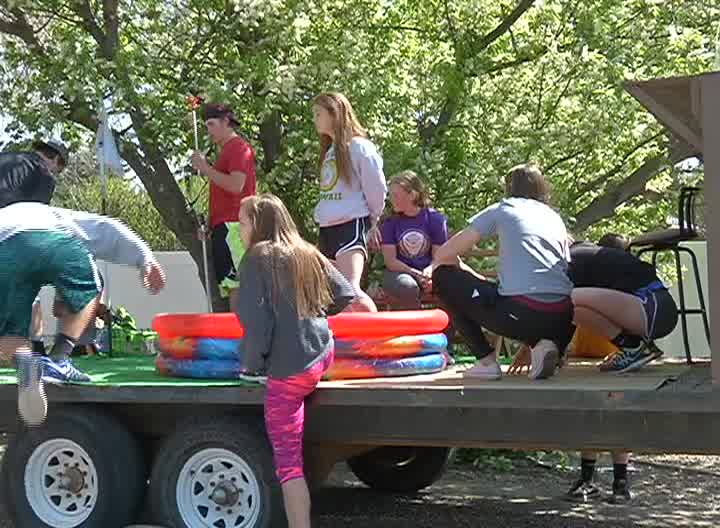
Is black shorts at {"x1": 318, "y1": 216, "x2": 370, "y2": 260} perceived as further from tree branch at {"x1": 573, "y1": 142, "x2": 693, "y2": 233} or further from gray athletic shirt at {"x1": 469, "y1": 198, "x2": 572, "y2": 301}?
tree branch at {"x1": 573, "y1": 142, "x2": 693, "y2": 233}

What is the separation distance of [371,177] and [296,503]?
6.84ft

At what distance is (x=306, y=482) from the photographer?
6.32m

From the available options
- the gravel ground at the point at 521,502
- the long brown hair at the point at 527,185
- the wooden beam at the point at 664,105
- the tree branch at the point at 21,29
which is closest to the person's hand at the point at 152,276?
the gravel ground at the point at 521,502

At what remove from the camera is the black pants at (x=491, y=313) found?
6375 millimetres

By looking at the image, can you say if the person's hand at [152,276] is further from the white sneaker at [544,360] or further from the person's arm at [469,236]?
the white sneaker at [544,360]

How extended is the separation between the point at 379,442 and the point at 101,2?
577cm

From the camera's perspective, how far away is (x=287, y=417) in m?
6.06

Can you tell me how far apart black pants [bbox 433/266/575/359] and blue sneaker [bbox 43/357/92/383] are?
203cm

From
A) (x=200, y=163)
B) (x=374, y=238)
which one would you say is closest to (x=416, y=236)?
(x=374, y=238)

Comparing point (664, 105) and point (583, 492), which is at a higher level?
point (664, 105)

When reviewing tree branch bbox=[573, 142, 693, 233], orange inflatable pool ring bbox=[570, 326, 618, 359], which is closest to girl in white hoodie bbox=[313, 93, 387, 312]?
orange inflatable pool ring bbox=[570, 326, 618, 359]

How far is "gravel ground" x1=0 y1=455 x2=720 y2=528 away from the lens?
8.00 m

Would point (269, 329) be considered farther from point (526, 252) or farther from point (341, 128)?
point (341, 128)

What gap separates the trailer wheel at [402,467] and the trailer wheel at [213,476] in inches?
83.6
